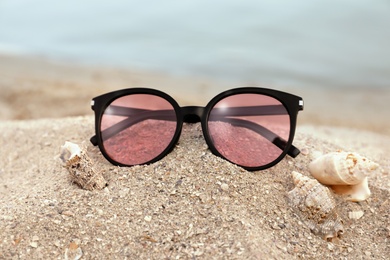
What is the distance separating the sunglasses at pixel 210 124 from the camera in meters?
2.03

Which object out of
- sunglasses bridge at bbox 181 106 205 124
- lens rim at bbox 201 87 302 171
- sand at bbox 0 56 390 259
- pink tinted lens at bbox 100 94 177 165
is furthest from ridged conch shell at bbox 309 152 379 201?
pink tinted lens at bbox 100 94 177 165

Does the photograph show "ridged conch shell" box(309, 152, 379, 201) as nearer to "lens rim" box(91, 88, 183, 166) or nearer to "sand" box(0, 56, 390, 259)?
"sand" box(0, 56, 390, 259)

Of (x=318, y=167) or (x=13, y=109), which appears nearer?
(x=318, y=167)

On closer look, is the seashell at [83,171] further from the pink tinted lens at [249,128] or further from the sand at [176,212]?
the pink tinted lens at [249,128]

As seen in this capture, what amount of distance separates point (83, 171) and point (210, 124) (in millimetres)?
629

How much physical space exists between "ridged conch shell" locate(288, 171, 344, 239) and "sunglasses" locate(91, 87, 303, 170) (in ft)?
1.03

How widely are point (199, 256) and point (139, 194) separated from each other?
1.40 feet

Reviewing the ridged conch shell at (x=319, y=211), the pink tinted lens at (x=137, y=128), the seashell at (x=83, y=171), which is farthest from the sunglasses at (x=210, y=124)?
the ridged conch shell at (x=319, y=211)

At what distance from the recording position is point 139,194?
1.80 m

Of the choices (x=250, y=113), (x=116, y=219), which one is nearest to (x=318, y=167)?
(x=250, y=113)

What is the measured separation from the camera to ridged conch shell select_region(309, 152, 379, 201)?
1817 millimetres

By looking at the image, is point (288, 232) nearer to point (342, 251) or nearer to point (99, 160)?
point (342, 251)

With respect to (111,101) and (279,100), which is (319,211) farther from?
(111,101)

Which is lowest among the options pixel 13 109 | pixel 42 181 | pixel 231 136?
pixel 13 109
